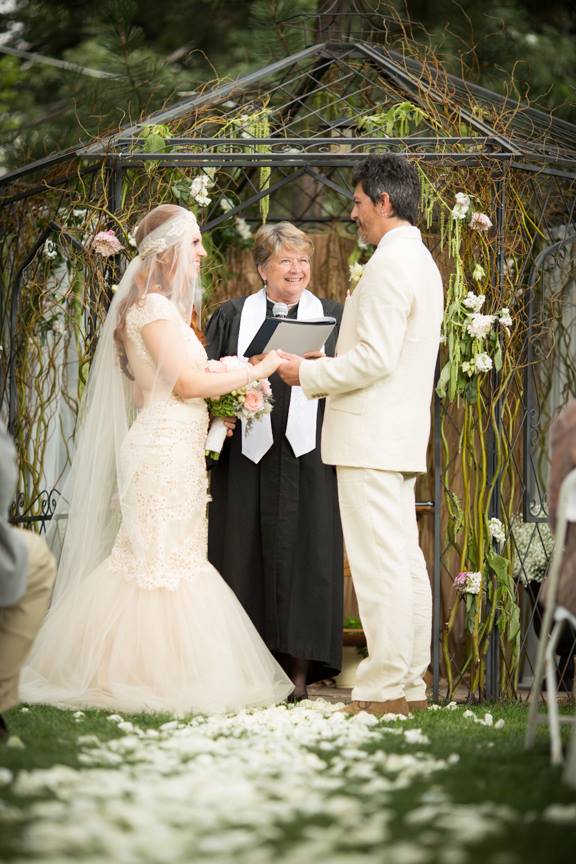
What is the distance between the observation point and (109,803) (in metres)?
2.71

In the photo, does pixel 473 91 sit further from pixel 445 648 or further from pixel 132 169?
pixel 445 648

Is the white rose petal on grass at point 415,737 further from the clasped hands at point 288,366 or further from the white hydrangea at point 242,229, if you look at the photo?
the white hydrangea at point 242,229

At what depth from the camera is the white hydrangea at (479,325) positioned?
17.0 feet

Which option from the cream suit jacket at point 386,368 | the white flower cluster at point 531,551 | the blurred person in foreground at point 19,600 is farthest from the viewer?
the white flower cluster at point 531,551

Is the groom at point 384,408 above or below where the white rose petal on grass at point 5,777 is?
above

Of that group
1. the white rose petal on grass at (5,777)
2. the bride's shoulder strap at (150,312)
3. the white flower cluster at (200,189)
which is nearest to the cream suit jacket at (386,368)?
the bride's shoulder strap at (150,312)

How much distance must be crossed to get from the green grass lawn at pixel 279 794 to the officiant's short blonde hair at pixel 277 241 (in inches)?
84.4

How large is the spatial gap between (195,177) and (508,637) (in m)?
2.52

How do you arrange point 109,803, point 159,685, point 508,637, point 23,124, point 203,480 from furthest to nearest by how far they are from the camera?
point 23,124, point 508,637, point 203,480, point 159,685, point 109,803

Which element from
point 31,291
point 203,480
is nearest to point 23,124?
point 31,291

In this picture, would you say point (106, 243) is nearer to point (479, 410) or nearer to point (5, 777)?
point (479, 410)

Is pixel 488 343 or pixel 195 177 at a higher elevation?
pixel 195 177

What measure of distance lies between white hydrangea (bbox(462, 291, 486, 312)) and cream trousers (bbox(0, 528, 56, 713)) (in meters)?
2.41

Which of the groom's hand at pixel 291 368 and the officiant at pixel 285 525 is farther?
the officiant at pixel 285 525
